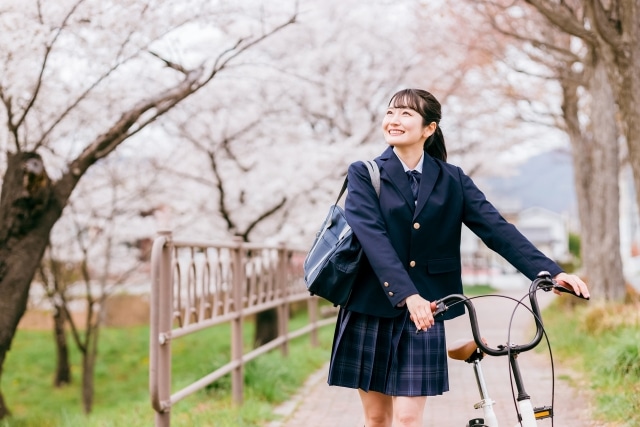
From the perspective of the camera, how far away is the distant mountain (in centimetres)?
7603

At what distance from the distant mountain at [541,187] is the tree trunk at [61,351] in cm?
5748

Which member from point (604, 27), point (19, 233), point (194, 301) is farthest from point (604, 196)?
point (19, 233)

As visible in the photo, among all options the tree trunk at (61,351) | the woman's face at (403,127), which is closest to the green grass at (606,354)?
the woman's face at (403,127)

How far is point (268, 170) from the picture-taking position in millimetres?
14406

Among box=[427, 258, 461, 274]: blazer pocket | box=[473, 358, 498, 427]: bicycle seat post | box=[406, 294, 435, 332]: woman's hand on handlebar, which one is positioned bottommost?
box=[473, 358, 498, 427]: bicycle seat post

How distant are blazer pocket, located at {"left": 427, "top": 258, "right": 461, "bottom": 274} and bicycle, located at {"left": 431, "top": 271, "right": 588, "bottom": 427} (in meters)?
0.34

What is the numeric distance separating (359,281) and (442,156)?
700 mm

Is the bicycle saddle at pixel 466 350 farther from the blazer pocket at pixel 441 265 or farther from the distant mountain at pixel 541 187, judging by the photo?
the distant mountain at pixel 541 187

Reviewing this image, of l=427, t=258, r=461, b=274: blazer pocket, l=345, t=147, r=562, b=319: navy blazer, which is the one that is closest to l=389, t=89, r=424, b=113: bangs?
l=345, t=147, r=562, b=319: navy blazer

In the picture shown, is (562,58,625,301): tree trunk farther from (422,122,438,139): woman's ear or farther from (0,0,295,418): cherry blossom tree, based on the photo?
(422,122,438,139): woman's ear

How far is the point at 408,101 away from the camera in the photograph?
3.43m

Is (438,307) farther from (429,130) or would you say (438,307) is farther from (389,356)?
(429,130)

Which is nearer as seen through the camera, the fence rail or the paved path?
the fence rail

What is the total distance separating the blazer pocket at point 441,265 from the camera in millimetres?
3354
